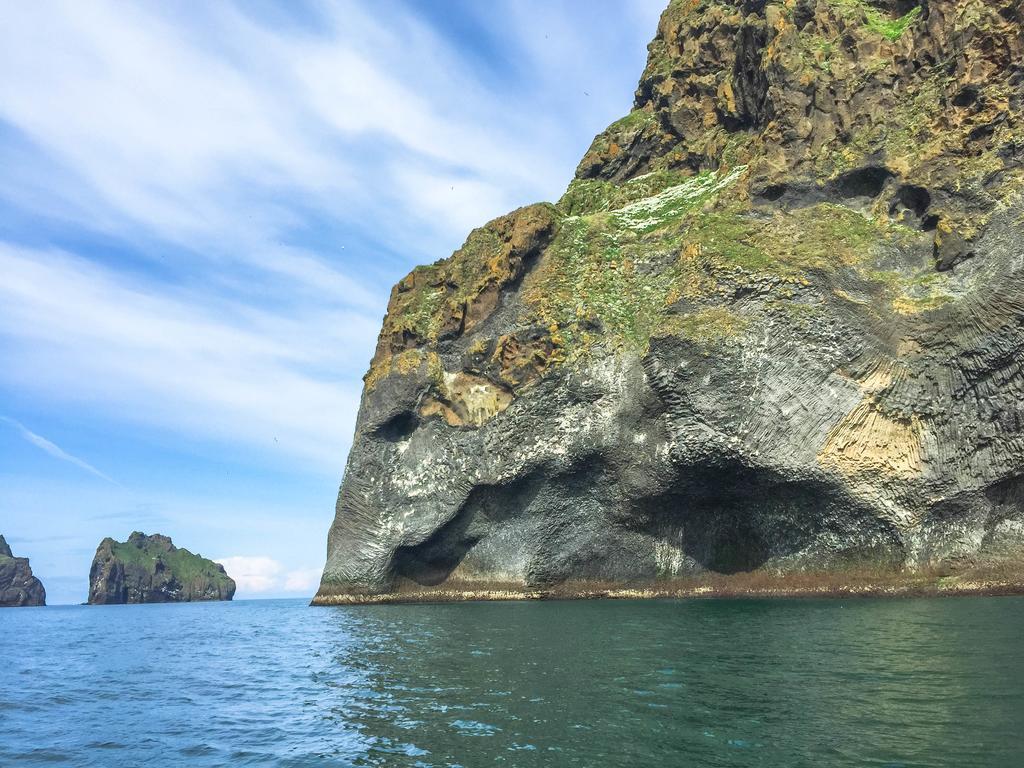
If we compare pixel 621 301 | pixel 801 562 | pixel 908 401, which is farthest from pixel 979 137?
pixel 801 562

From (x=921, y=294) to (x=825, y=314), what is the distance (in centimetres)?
466

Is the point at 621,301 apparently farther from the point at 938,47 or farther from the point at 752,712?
the point at 752,712

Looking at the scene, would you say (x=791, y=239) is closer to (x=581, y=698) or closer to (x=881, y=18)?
(x=881, y=18)

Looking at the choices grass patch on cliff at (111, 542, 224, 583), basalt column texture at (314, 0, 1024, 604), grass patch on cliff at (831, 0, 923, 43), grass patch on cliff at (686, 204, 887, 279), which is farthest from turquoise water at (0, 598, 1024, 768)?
grass patch on cliff at (111, 542, 224, 583)

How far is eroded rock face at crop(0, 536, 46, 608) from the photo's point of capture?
18662 centimetres

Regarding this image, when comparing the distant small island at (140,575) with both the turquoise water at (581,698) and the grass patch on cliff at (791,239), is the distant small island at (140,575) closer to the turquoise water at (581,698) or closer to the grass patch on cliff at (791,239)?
the turquoise water at (581,698)

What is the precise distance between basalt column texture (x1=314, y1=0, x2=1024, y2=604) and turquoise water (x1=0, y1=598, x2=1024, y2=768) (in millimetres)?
8898

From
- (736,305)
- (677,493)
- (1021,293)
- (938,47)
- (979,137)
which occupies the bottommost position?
(677,493)

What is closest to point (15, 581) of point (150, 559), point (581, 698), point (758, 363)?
point (150, 559)

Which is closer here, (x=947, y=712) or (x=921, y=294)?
(x=947, y=712)

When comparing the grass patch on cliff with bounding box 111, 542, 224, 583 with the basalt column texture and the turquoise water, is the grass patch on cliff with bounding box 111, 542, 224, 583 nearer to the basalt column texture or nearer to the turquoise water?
the basalt column texture

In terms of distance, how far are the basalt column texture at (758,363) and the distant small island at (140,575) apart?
149997 millimetres

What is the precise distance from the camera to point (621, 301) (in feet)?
153

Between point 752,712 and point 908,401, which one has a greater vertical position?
point 908,401
